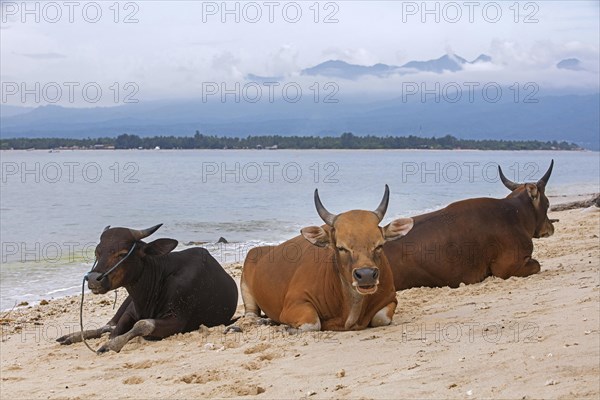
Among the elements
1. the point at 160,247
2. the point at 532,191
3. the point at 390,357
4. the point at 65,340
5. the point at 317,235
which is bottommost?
the point at 65,340

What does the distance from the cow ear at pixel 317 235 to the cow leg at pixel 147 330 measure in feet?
5.85

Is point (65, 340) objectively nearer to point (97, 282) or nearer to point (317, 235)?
point (97, 282)

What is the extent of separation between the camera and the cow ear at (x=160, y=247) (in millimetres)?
9938

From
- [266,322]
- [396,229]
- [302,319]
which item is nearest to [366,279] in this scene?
[396,229]

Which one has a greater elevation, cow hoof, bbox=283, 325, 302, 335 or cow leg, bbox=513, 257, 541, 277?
cow leg, bbox=513, 257, 541, 277

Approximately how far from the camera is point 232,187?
59500 mm

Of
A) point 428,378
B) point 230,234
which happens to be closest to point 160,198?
point 230,234

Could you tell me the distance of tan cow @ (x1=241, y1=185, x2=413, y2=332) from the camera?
28.2 ft

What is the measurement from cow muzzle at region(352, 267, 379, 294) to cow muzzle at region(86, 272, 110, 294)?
262 centimetres

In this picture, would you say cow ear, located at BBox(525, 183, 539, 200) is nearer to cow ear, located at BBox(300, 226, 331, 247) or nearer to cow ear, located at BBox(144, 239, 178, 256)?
cow ear, located at BBox(300, 226, 331, 247)

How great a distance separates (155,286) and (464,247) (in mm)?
4015

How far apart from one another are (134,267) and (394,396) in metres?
4.29

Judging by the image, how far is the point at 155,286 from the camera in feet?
32.6

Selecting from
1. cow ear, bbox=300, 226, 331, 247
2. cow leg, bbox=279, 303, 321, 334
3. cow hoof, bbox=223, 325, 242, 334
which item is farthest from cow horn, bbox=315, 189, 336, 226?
cow hoof, bbox=223, 325, 242, 334
